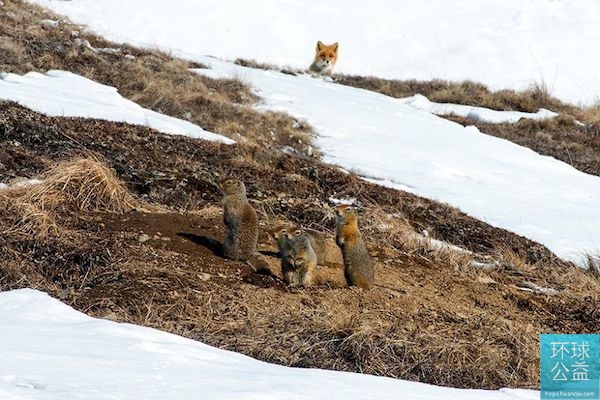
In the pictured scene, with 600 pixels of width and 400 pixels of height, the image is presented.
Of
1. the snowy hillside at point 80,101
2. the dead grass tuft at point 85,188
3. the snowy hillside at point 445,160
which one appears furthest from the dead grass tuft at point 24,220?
the snowy hillside at point 445,160

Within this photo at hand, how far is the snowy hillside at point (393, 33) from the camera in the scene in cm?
3152

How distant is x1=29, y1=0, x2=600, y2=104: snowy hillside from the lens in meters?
31.5

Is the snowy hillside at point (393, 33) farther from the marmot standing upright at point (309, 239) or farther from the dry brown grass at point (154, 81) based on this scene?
the marmot standing upright at point (309, 239)

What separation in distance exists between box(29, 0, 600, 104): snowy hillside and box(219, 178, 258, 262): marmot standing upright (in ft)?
81.3

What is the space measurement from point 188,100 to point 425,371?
9.73m

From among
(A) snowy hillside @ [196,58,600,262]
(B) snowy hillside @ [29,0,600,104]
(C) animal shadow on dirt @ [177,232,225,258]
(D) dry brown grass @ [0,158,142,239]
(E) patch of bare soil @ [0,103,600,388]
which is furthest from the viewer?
(B) snowy hillside @ [29,0,600,104]

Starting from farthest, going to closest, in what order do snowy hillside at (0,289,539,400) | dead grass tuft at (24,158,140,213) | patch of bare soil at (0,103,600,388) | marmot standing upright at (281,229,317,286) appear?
1. dead grass tuft at (24,158,140,213)
2. marmot standing upright at (281,229,317,286)
3. patch of bare soil at (0,103,600,388)
4. snowy hillside at (0,289,539,400)

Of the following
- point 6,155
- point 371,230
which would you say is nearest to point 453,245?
point 371,230

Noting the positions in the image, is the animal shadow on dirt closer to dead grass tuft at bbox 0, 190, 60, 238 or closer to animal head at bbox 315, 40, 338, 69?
dead grass tuft at bbox 0, 190, 60, 238

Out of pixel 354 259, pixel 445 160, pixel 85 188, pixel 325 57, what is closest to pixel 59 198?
pixel 85 188

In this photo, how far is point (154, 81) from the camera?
1399cm

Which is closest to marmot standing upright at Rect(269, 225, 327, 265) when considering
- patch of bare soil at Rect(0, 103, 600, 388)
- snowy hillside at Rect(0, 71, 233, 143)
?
patch of bare soil at Rect(0, 103, 600, 388)

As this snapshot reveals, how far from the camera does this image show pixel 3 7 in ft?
56.1

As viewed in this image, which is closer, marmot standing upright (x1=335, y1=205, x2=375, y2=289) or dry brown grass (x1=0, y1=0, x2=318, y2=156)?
marmot standing upright (x1=335, y1=205, x2=375, y2=289)
